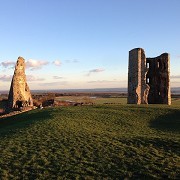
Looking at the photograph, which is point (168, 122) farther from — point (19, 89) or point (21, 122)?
point (19, 89)

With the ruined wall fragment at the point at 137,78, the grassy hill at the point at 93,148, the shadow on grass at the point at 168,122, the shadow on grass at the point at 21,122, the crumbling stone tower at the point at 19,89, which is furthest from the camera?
the crumbling stone tower at the point at 19,89

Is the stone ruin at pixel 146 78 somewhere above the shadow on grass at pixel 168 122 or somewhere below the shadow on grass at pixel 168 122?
above

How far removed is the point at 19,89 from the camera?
52.0 metres

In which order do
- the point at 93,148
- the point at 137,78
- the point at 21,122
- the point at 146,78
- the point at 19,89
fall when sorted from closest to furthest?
the point at 93,148
the point at 21,122
the point at 137,78
the point at 146,78
the point at 19,89

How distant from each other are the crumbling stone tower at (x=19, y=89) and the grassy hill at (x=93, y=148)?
65.8 ft

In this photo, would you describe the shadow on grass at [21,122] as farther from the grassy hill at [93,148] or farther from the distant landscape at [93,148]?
the grassy hill at [93,148]

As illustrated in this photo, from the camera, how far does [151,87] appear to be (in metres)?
51.3

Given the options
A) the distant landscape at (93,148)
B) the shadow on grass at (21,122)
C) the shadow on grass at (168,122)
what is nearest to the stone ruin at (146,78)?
the shadow on grass at (168,122)

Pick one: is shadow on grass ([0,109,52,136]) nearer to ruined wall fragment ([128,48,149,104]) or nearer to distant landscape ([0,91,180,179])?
distant landscape ([0,91,180,179])

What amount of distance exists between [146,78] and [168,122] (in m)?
20.3

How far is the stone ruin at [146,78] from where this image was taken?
1789 inches

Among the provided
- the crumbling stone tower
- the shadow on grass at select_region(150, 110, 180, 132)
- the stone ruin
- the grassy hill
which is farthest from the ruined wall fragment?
the crumbling stone tower

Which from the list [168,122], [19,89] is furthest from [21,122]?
[19,89]

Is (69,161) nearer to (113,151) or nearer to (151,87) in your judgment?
(113,151)
